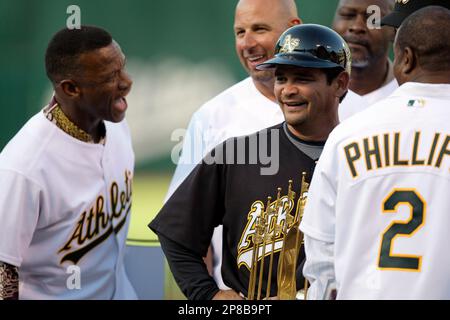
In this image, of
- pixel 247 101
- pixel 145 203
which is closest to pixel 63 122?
pixel 247 101

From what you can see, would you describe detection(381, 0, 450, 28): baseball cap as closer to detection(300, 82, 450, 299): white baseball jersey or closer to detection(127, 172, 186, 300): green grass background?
detection(300, 82, 450, 299): white baseball jersey

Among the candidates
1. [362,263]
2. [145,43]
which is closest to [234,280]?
[362,263]

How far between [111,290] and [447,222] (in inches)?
82.8

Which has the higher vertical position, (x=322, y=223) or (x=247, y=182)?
(x=247, y=182)

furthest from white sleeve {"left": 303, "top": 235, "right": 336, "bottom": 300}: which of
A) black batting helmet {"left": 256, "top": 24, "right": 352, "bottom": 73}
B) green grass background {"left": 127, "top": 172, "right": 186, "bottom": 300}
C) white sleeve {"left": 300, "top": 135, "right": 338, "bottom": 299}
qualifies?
green grass background {"left": 127, "top": 172, "right": 186, "bottom": 300}

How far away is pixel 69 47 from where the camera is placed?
15.2ft

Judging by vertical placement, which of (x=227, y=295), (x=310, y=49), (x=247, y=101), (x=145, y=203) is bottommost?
(x=227, y=295)

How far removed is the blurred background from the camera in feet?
A: 19.2

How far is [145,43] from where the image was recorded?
234 inches

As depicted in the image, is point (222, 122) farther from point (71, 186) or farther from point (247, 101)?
point (71, 186)

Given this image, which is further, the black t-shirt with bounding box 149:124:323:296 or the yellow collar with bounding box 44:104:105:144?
the yellow collar with bounding box 44:104:105:144

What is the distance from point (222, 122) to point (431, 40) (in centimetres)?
175

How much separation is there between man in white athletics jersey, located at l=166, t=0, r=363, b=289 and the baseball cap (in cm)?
53

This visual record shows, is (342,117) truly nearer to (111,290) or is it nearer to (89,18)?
(111,290)
